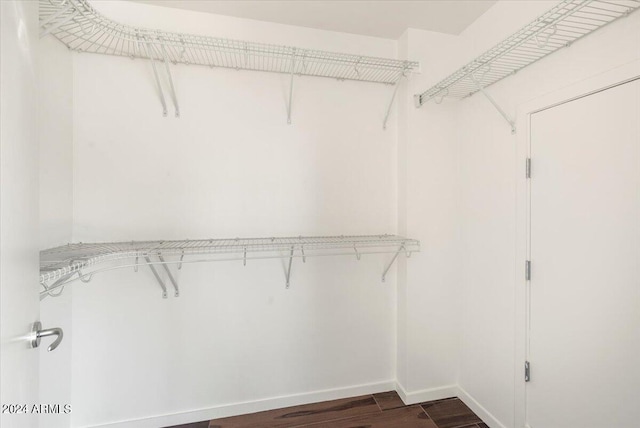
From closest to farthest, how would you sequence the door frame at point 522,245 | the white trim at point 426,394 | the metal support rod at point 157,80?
1. the door frame at point 522,245
2. the metal support rod at point 157,80
3. the white trim at point 426,394

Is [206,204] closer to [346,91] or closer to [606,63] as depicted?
[346,91]

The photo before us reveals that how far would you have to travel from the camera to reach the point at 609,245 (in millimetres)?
1152

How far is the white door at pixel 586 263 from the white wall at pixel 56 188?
249cm

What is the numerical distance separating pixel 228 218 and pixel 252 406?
1226mm

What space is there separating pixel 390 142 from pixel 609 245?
4.21 feet

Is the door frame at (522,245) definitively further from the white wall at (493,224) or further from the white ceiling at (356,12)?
the white ceiling at (356,12)

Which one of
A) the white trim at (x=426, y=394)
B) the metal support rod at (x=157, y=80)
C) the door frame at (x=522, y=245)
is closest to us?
the door frame at (x=522, y=245)

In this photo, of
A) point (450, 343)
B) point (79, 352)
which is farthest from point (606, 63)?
point (79, 352)

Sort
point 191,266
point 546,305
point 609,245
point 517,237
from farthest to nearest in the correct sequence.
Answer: point 191,266 < point 517,237 < point 546,305 < point 609,245

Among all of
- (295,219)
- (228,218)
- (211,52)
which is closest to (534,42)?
(295,219)

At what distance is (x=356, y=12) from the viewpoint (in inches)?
69.1

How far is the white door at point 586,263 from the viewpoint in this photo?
42.9 inches

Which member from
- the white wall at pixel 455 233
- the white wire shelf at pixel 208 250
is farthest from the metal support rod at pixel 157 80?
the white wall at pixel 455 233

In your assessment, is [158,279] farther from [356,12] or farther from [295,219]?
[356,12]
